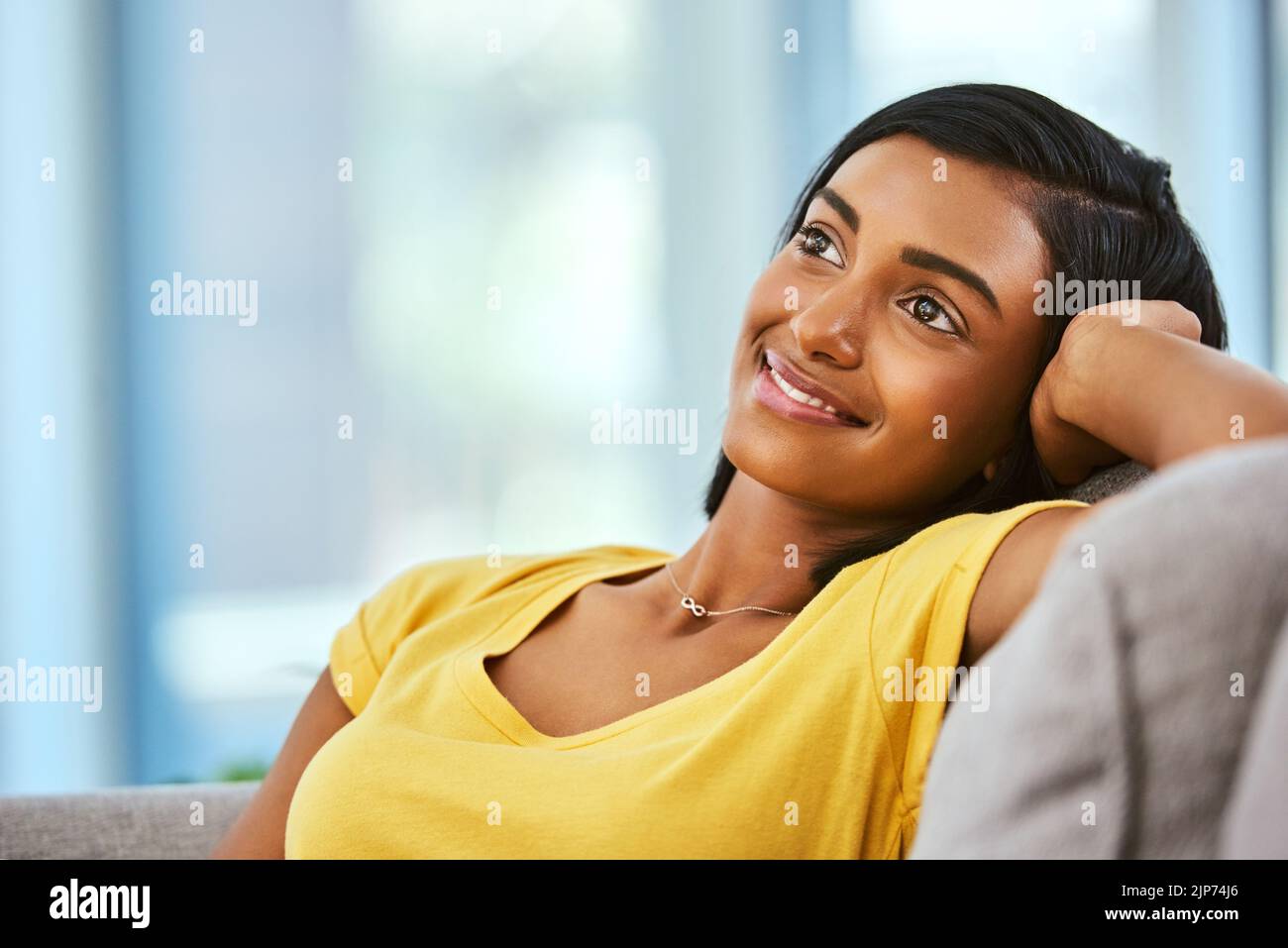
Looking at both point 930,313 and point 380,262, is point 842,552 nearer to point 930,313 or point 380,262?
point 930,313

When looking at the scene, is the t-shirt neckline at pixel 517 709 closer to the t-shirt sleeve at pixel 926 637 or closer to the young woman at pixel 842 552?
the young woman at pixel 842 552

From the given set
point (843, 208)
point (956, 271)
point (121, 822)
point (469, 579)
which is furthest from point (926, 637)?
point (121, 822)

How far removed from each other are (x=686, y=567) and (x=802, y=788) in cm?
43

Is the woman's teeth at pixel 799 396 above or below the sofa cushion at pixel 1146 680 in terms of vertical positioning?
above

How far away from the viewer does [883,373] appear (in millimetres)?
1100

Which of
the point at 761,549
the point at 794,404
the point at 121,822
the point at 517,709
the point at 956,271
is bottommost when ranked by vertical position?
the point at 121,822

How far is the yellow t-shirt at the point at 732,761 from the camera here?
93cm

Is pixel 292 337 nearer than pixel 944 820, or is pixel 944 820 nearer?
pixel 944 820

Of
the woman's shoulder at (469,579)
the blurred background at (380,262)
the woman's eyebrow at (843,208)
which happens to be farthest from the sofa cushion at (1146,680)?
the blurred background at (380,262)

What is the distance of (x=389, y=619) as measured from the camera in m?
1.40

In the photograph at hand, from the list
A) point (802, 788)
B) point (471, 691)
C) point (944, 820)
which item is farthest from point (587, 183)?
point (944, 820)

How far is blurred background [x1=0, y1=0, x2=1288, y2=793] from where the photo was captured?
2.87 meters

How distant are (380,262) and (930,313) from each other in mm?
2221

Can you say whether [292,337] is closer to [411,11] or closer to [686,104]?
[411,11]
